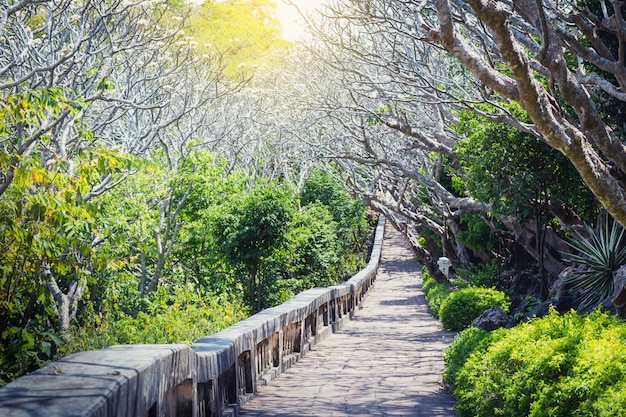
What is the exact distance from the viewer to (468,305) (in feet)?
62.1

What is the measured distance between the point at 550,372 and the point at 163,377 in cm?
319

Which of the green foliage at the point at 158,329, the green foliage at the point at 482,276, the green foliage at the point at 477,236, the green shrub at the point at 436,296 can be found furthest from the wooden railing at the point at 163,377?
the green foliage at the point at 477,236

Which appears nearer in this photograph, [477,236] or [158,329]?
[158,329]

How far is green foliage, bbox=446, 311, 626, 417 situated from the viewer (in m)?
6.19

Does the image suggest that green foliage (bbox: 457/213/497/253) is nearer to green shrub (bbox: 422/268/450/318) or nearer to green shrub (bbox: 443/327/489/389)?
green shrub (bbox: 422/268/450/318)

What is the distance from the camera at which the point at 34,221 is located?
7.78 m

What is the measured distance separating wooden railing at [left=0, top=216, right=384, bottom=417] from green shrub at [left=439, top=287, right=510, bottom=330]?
6743 millimetres

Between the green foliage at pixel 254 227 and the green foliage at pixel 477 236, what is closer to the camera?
the green foliage at pixel 254 227

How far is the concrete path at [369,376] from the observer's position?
9.65m

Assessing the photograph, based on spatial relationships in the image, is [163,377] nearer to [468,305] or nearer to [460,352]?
[460,352]

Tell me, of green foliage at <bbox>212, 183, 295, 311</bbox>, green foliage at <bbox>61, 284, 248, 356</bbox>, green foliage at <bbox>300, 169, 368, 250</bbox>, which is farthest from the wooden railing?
green foliage at <bbox>300, 169, 368, 250</bbox>

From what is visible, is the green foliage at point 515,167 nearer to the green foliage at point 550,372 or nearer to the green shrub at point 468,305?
the green shrub at point 468,305

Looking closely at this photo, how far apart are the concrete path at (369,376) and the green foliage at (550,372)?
94 cm

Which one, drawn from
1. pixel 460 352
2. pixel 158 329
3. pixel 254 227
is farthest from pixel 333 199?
pixel 460 352
